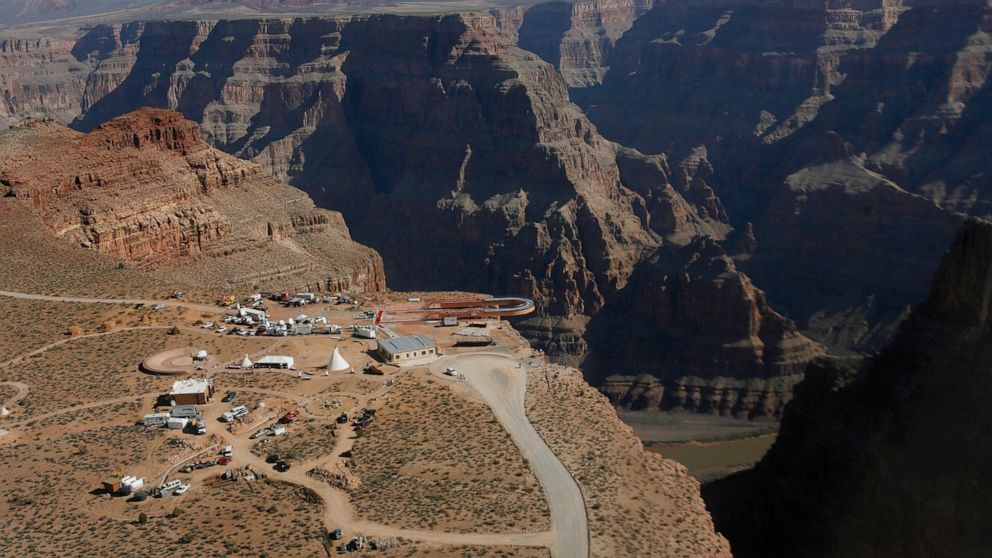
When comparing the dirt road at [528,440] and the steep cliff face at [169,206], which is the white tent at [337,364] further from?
the steep cliff face at [169,206]

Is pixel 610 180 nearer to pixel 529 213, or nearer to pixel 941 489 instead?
pixel 529 213

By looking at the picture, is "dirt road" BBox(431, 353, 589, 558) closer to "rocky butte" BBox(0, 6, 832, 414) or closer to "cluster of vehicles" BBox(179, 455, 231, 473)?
"cluster of vehicles" BBox(179, 455, 231, 473)

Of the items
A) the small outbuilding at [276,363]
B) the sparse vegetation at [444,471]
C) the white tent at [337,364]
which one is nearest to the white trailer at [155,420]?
the small outbuilding at [276,363]

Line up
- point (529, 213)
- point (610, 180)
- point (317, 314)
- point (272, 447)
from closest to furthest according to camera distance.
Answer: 1. point (272, 447)
2. point (317, 314)
3. point (529, 213)
4. point (610, 180)

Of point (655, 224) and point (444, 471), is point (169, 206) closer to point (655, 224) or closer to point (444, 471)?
point (444, 471)

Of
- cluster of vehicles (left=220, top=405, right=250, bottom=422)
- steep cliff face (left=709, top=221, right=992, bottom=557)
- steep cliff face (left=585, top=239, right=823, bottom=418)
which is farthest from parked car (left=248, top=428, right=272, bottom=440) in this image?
steep cliff face (left=585, top=239, right=823, bottom=418)

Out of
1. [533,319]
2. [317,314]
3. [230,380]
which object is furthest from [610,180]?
[230,380]
